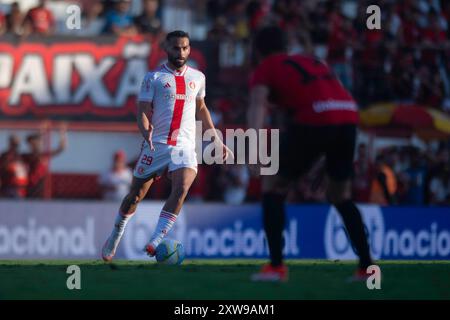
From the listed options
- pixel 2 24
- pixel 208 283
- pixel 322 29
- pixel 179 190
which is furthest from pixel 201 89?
pixel 322 29

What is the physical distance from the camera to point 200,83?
11992mm

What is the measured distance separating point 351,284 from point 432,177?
1204cm

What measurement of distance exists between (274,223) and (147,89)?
2686 millimetres

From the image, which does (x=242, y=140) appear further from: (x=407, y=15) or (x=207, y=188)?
(x=407, y=15)

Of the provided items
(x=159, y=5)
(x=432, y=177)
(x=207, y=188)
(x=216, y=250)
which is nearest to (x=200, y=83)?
(x=216, y=250)

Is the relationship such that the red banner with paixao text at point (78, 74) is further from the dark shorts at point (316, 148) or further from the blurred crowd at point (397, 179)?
the dark shorts at point (316, 148)

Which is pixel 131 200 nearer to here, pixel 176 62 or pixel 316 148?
pixel 176 62

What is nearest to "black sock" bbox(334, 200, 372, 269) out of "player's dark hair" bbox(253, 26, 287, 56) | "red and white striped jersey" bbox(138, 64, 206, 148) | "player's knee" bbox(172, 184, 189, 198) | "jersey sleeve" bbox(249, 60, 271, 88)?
"jersey sleeve" bbox(249, 60, 271, 88)

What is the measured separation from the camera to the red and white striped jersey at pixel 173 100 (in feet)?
38.5

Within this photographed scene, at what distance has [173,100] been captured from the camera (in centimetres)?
1183

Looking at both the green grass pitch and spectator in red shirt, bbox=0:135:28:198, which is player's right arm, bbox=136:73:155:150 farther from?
spectator in red shirt, bbox=0:135:28:198

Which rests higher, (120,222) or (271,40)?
(271,40)

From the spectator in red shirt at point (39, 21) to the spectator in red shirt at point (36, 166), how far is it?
2651 millimetres

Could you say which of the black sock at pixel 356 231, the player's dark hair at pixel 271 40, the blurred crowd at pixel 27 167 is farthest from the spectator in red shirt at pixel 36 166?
the player's dark hair at pixel 271 40
